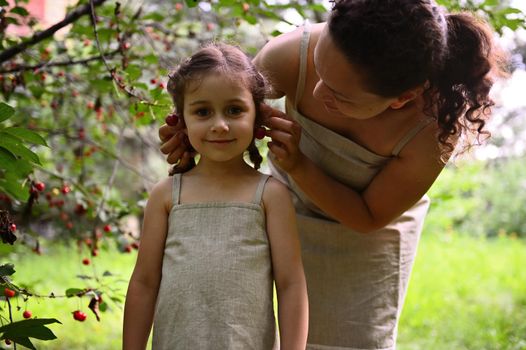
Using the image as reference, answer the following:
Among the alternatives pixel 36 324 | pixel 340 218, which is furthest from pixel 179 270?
pixel 340 218

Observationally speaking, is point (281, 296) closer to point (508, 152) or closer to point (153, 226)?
point (153, 226)

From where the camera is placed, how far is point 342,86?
165 cm

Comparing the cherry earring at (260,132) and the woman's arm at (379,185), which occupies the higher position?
the cherry earring at (260,132)

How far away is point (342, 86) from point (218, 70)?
30cm

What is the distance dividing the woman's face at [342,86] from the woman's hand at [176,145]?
0.36m

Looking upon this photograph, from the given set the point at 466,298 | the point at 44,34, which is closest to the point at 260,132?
the point at 44,34

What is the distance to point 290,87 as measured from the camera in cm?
198

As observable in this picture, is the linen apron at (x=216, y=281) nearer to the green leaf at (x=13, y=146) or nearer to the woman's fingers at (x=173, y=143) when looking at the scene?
the woman's fingers at (x=173, y=143)

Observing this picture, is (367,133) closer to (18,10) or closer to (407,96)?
(407,96)

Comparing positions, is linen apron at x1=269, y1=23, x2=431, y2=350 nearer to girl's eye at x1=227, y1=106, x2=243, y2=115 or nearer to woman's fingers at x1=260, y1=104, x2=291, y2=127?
woman's fingers at x1=260, y1=104, x2=291, y2=127


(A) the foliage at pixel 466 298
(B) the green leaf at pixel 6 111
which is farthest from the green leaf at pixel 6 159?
(A) the foliage at pixel 466 298

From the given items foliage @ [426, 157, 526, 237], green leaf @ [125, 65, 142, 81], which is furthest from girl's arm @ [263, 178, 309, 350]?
foliage @ [426, 157, 526, 237]

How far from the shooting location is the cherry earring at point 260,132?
67.0 inches

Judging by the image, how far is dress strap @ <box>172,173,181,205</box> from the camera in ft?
5.49
